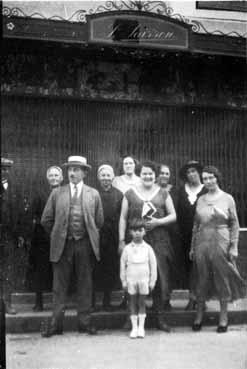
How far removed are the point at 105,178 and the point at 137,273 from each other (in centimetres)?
108

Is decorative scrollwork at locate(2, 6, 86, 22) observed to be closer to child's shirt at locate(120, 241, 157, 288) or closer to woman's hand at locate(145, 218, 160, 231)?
woman's hand at locate(145, 218, 160, 231)

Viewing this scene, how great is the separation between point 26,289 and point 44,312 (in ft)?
1.82

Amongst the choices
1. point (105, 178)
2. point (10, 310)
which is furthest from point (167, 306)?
point (10, 310)

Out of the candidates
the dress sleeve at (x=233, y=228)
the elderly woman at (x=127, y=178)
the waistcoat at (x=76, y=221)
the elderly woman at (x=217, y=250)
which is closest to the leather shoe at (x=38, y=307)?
the waistcoat at (x=76, y=221)

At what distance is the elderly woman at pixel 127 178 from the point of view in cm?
605

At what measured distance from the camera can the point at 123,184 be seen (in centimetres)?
607

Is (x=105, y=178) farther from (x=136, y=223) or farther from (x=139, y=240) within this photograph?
(x=139, y=240)

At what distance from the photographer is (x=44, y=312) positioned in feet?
19.0

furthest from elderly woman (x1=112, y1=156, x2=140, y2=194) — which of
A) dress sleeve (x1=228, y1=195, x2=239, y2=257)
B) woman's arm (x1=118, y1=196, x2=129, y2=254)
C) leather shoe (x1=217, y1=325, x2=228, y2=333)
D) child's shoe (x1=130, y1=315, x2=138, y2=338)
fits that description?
leather shoe (x1=217, y1=325, x2=228, y2=333)

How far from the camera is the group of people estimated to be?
5340mm

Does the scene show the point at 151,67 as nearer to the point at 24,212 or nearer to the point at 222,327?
the point at 24,212

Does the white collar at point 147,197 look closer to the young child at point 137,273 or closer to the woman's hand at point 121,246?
the young child at point 137,273

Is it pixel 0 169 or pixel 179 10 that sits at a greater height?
pixel 179 10

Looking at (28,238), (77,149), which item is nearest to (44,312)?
(28,238)
